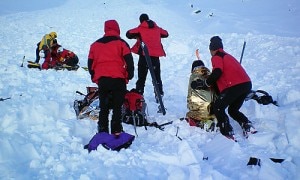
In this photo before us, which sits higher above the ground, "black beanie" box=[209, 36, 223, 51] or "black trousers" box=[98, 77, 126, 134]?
"black beanie" box=[209, 36, 223, 51]

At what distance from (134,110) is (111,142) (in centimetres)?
165

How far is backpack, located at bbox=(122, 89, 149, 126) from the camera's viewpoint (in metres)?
6.41

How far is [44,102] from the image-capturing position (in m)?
6.90

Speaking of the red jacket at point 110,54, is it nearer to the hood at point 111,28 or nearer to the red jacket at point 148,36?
the hood at point 111,28

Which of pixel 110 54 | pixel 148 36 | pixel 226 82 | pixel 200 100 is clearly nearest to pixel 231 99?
pixel 226 82

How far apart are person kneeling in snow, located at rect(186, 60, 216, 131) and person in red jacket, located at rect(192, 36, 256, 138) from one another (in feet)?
1.00

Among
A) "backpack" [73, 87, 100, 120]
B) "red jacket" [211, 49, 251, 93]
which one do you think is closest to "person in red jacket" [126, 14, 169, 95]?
"backpack" [73, 87, 100, 120]

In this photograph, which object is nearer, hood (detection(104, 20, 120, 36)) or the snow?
the snow

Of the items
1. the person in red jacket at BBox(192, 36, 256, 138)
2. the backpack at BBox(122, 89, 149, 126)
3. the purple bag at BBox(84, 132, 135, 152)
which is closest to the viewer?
the purple bag at BBox(84, 132, 135, 152)

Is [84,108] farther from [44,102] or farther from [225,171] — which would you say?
[225,171]

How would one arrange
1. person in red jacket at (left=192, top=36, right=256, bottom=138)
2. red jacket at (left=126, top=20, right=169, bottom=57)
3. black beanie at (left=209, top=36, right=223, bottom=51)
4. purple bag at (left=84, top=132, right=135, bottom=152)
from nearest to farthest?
purple bag at (left=84, top=132, right=135, bottom=152) < person in red jacket at (left=192, top=36, right=256, bottom=138) < black beanie at (left=209, top=36, right=223, bottom=51) < red jacket at (left=126, top=20, right=169, bottom=57)

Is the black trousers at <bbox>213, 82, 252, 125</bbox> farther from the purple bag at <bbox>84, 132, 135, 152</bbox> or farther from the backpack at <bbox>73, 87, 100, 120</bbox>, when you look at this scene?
the backpack at <bbox>73, 87, 100, 120</bbox>

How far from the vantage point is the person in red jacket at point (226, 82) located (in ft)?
18.9

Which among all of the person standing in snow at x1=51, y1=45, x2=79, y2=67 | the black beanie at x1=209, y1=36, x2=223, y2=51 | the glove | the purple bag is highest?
the black beanie at x1=209, y1=36, x2=223, y2=51
